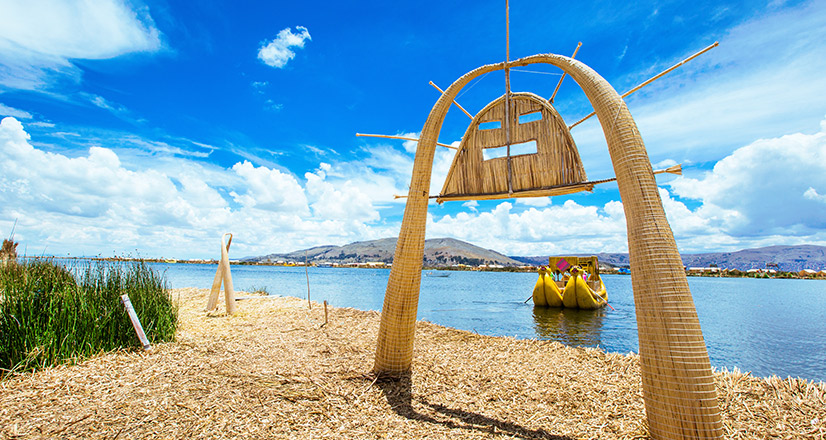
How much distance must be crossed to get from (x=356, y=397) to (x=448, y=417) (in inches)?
44.1

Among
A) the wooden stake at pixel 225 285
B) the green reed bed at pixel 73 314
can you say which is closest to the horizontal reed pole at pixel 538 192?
the green reed bed at pixel 73 314

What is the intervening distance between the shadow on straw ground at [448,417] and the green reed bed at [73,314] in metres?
4.72

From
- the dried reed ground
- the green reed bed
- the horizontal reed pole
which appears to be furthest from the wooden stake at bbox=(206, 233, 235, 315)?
the horizontal reed pole

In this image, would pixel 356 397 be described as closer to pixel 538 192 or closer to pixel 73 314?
pixel 538 192

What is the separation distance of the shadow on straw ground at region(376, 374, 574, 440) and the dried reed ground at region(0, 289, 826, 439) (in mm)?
18

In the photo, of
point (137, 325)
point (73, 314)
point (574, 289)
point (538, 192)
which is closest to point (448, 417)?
point (538, 192)

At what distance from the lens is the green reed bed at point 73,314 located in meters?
5.03

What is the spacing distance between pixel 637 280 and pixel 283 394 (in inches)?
156

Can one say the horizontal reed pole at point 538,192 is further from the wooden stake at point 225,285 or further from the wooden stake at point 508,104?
the wooden stake at point 225,285

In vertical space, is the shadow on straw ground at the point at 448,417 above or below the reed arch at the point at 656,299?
below

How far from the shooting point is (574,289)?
20.8 metres

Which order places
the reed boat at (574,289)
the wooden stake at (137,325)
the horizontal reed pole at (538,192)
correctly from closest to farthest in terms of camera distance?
1. the horizontal reed pole at (538,192)
2. the wooden stake at (137,325)
3. the reed boat at (574,289)

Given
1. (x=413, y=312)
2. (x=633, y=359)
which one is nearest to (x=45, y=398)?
(x=413, y=312)

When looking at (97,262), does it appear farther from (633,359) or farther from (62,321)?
(633,359)
